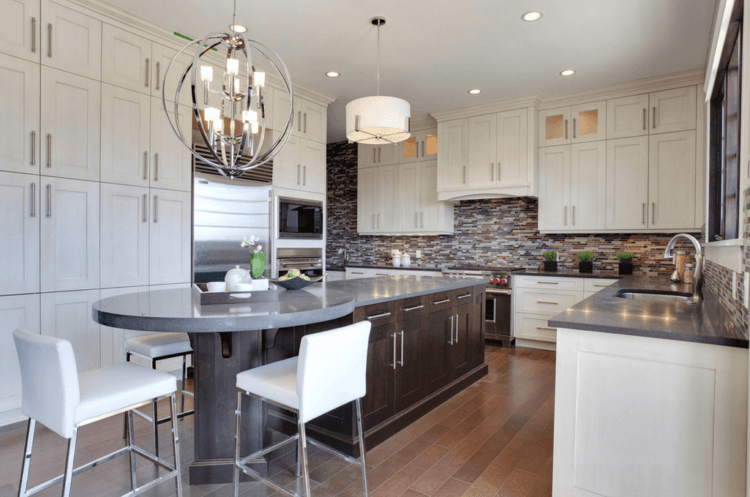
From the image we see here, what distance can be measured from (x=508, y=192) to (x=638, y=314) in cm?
336

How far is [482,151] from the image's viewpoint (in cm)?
522

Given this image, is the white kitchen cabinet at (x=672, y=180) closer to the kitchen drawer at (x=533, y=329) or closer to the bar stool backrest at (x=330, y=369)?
the kitchen drawer at (x=533, y=329)

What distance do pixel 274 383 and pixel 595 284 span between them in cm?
378

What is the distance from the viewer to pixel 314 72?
4316 mm

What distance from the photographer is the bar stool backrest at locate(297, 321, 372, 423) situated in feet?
5.32

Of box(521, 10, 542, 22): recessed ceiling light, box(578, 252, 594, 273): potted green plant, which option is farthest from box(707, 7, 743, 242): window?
box(578, 252, 594, 273): potted green plant

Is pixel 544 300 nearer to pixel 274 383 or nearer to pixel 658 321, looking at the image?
pixel 658 321

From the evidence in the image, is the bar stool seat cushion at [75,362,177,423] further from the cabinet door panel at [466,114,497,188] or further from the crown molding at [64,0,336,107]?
the cabinet door panel at [466,114,497,188]

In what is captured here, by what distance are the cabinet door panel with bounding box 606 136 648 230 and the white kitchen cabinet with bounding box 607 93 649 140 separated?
7cm

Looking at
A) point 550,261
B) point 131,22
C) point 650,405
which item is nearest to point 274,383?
point 650,405

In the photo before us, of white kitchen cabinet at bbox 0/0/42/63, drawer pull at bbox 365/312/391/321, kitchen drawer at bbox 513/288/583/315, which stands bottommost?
kitchen drawer at bbox 513/288/583/315

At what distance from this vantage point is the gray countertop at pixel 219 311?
5.41ft

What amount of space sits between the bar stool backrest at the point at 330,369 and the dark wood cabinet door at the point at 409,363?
84 centimetres

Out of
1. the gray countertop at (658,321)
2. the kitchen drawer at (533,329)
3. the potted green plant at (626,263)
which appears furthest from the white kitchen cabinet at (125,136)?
the potted green plant at (626,263)
